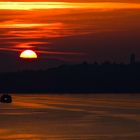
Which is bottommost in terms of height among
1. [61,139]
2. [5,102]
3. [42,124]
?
[61,139]

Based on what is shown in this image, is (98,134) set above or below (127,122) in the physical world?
below

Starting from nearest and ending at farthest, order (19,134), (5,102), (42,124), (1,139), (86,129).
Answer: (1,139), (19,134), (86,129), (42,124), (5,102)

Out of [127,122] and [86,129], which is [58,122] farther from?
[86,129]

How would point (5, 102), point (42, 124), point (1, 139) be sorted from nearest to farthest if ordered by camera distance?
1. point (1, 139)
2. point (42, 124)
3. point (5, 102)

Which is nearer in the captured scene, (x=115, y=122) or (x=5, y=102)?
(x=115, y=122)

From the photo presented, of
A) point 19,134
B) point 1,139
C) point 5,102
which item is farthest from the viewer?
point 5,102

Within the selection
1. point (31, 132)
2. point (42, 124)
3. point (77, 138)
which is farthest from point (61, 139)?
point (42, 124)

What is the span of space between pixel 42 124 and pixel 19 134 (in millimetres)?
12182

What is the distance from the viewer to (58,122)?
256 feet

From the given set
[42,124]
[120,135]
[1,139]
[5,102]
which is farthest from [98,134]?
[5,102]

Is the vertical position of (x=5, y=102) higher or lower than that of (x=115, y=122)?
higher

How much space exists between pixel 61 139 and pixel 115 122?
19.3 m

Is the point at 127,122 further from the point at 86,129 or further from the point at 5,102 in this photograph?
the point at 5,102

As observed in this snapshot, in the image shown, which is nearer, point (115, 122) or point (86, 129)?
point (86, 129)
